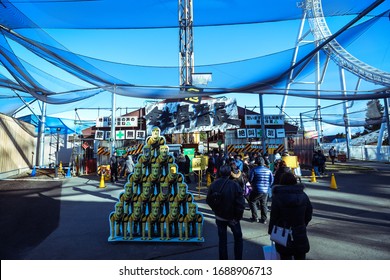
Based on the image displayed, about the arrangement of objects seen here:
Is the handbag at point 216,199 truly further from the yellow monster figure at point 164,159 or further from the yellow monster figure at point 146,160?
the yellow monster figure at point 146,160

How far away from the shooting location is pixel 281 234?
2465 millimetres

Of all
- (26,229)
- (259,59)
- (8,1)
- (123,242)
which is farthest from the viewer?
(259,59)

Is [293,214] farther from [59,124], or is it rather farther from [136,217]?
[59,124]

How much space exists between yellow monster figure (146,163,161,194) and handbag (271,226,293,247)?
254 centimetres

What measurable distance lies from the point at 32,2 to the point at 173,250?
21.7 ft

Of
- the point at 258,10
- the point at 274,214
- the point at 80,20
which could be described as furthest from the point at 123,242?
the point at 258,10

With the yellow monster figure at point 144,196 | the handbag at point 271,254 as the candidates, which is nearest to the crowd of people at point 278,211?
the handbag at point 271,254

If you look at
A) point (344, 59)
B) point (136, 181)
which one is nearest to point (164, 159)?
point (136, 181)

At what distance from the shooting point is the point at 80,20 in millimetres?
6625

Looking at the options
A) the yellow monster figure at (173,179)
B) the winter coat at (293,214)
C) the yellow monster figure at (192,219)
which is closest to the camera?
the winter coat at (293,214)

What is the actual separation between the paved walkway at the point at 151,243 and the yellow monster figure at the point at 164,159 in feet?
4.67

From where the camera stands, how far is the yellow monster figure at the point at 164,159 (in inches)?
179

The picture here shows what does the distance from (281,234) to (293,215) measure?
0.83 ft
